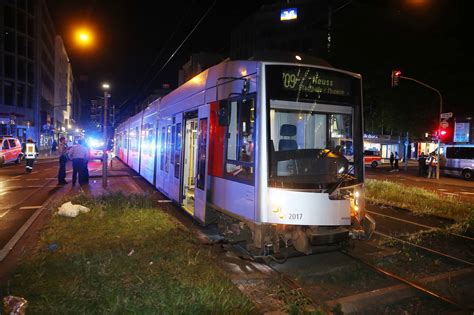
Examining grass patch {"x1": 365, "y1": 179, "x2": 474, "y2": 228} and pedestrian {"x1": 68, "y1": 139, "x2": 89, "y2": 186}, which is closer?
grass patch {"x1": 365, "y1": 179, "x2": 474, "y2": 228}

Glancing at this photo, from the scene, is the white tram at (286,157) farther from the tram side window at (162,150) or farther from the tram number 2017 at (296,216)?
the tram side window at (162,150)

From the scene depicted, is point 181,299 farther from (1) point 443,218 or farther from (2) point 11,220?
(1) point 443,218

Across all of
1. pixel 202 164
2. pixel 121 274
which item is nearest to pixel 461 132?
pixel 202 164

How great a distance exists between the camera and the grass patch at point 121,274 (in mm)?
4484

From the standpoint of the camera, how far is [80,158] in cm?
1588

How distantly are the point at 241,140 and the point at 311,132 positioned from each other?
1.19 metres

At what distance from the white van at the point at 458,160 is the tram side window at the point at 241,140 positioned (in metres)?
27.4

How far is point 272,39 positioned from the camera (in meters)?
59.2

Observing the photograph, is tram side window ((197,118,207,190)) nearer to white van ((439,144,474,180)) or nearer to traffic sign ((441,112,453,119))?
traffic sign ((441,112,453,119))

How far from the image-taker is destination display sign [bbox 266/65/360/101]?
6375 millimetres

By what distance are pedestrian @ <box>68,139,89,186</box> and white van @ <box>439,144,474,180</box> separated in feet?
85.8

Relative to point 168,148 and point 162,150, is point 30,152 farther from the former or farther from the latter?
point 168,148

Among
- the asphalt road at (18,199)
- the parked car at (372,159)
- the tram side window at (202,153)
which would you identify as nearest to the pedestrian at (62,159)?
the asphalt road at (18,199)

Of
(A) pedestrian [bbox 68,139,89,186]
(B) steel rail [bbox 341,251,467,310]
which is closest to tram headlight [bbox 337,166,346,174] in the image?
(B) steel rail [bbox 341,251,467,310]
